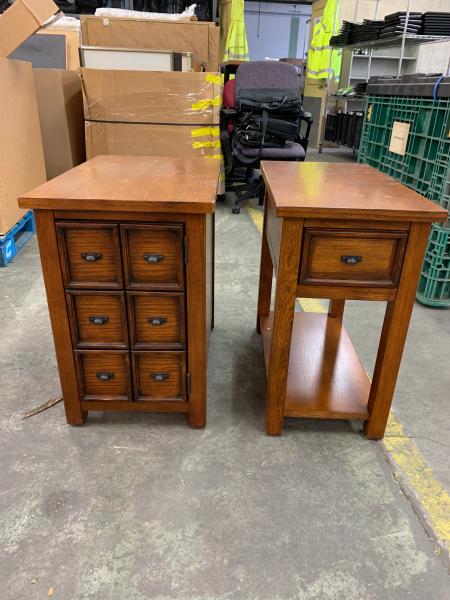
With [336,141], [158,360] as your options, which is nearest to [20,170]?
[158,360]

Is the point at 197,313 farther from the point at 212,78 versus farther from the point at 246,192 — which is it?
the point at 246,192

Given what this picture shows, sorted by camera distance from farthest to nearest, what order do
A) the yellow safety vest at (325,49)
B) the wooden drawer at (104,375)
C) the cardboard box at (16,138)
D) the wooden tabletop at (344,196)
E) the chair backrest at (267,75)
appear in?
1. the yellow safety vest at (325,49)
2. the chair backrest at (267,75)
3. the cardboard box at (16,138)
4. the wooden drawer at (104,375)
5. the wooden tabletop at (344,196)

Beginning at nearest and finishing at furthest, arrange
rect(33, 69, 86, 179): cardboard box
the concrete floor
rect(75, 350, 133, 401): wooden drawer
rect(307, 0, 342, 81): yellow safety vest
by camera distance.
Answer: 1. the concrete floor
2. rect(75, 350, 133, 401): wooden drawer
3. rect(33, 69, 86, 179): cardboard box
4. rect(307, 0, 342, 81): yellow safety vest

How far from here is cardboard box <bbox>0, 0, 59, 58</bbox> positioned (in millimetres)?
2584

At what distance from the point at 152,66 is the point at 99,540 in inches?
150

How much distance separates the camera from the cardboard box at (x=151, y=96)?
345cm

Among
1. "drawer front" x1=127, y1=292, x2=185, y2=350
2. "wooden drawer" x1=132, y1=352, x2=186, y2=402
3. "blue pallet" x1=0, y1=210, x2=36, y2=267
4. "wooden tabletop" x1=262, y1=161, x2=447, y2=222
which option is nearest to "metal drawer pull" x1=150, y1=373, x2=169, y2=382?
"wooden drawer" x1=132, y1=352, x2=186, y2=402

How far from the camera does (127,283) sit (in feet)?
4.27

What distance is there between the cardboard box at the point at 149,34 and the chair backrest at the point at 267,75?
407mm

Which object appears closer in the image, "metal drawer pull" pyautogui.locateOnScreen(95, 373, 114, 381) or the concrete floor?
the concrete floor

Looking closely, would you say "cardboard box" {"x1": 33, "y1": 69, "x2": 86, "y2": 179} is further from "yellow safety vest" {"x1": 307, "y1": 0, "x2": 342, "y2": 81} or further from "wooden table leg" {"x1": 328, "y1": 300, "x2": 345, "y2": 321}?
"yellow safety vest" {"x1": 307, "y1": 0, "x2": 342, "y2": 81}

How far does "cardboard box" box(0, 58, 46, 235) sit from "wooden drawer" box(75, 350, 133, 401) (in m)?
1.70

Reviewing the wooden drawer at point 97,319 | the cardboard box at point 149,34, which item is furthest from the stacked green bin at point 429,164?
the cardboard box at point 149,34

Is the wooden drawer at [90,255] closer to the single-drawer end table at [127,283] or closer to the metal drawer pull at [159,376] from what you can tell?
the single-drawer end table at [127,283]
